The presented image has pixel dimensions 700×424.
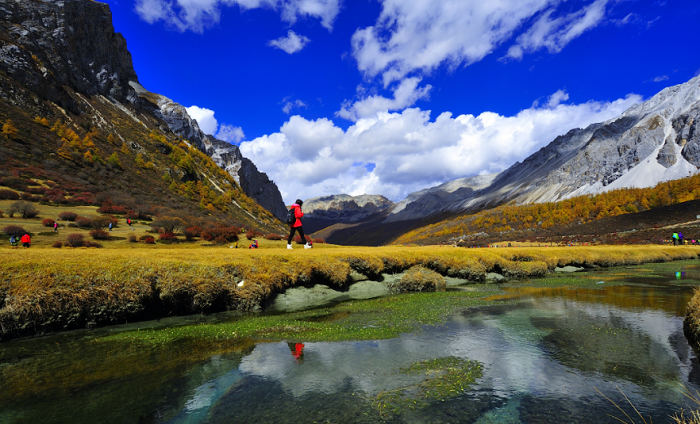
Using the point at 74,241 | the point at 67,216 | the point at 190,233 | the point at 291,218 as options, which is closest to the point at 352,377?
the point at 291,218

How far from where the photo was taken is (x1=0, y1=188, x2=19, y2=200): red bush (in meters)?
40.0

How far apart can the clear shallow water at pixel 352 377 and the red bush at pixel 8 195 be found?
45242mm

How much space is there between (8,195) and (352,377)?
5580cm

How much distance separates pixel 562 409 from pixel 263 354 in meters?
8.27

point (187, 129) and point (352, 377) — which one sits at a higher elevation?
point (187, 129)

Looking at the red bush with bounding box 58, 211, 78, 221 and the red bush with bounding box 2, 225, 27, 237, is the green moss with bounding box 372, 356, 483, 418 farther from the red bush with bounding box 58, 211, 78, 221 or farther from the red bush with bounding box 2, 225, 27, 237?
the red bush with bounding box 58, 211, 78, 221

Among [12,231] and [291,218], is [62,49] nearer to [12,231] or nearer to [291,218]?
[12,231]

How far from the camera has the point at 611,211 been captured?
145625 mm

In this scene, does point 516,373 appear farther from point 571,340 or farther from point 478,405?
point 571,340

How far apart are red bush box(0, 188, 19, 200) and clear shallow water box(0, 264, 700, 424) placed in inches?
1781

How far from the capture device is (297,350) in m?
10.6

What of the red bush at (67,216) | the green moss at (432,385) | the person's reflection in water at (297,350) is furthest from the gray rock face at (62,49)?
the green moss at (432,385)

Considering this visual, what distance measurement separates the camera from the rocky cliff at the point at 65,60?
254ft

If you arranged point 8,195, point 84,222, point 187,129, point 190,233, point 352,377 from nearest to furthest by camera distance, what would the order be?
point 352,377
point 84,222
point 8,195
point 190,233
point 187,129
